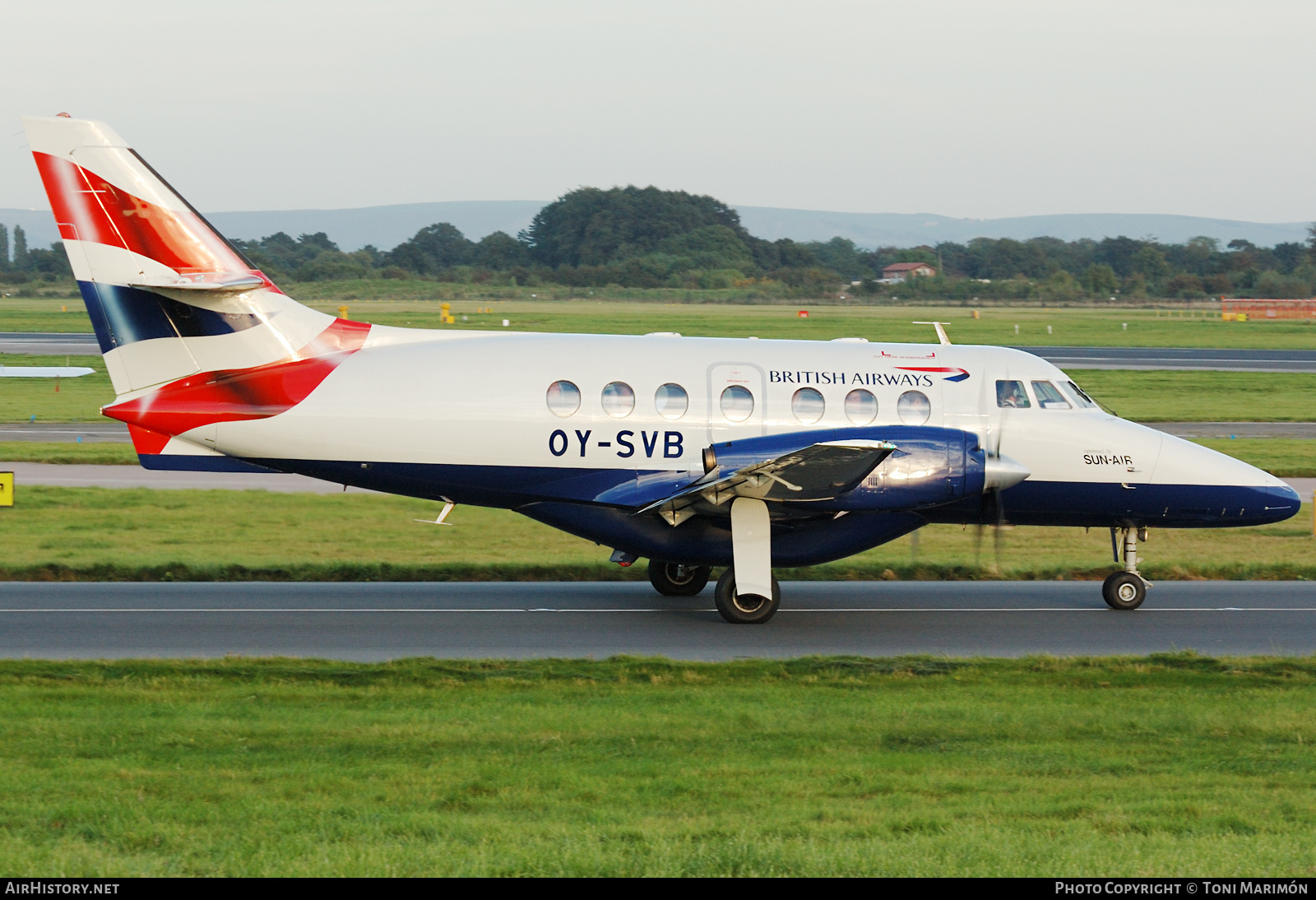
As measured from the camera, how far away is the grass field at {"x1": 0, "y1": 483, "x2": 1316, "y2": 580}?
19.0 meters

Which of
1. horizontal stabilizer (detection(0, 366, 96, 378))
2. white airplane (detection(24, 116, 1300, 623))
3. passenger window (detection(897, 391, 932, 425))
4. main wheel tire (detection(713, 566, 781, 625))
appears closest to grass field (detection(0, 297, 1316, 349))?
horizontal stabilizer (detection(0, 366, 96, 378))

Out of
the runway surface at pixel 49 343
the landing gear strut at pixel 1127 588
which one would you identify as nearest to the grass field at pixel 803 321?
the runway surface at pixel 49 343

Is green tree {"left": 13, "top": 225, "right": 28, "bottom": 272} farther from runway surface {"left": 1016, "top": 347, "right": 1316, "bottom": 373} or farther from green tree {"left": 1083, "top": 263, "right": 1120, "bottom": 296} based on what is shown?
runway surface {"left": 1016, "top": 347, "right": 1316, "bottom": 373}

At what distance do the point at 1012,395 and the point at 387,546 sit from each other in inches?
407

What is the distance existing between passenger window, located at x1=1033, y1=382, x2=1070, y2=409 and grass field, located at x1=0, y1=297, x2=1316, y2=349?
49.0 metres

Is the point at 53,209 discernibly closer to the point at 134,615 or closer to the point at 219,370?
the point at 219,370

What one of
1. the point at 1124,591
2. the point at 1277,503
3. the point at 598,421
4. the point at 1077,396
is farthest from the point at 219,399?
the point at 1277,503

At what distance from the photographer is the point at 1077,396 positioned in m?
Answer: 17.1

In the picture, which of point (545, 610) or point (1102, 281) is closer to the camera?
point (545, 610)

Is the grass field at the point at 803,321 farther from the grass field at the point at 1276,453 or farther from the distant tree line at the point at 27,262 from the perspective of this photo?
the grass field at the point at 1276,453

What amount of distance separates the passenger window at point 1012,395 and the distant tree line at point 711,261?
105912 millimetres

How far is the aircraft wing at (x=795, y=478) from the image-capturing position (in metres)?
14.3

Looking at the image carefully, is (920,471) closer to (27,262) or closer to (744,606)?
(744,606)

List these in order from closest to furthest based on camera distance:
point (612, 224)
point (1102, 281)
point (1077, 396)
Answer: point (1077, 396), point (1102, 281), point (612, 224)
